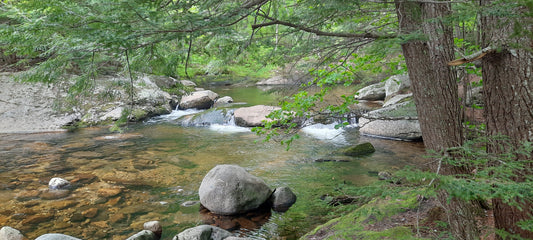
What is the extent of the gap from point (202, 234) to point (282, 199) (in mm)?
1970

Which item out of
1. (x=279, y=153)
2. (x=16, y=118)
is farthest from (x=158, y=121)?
(x=279, y=153)

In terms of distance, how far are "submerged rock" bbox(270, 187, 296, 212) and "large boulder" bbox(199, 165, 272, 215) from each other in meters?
0.15

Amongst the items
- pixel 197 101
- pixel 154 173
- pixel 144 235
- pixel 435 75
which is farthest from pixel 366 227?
pixel 197 101

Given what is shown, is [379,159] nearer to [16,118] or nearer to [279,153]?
[279,153]

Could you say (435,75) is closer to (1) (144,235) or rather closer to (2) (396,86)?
(1) (144,235)

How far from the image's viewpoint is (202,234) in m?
4.73

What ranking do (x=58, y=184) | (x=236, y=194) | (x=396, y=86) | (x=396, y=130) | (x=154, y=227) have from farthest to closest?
(x=396, y=86)
(x=396, y=130)
(x=58, y=184)
(x=236, y=194)
(x=154, y=227)

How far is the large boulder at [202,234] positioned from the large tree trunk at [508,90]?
11.5 feet

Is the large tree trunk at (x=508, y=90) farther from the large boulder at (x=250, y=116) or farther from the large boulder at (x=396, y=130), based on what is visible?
the large boulder at (x=250, y=116)

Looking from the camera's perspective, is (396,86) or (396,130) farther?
(396,86)

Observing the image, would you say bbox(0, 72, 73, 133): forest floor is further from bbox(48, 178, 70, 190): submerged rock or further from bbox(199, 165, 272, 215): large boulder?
bbox(199, 165, 272, 215): large boulder

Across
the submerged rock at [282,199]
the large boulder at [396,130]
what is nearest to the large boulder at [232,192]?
the submerged rock at [282,199]

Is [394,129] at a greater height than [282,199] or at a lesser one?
lesser

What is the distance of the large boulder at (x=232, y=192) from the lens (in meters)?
5.96
